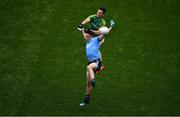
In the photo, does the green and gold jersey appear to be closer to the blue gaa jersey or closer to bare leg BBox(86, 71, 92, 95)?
the blue gaa jersey

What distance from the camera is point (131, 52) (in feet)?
61.9

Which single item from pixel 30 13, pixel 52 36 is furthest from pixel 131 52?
pixel 30 13

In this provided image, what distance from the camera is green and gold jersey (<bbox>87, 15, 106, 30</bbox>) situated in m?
17.9

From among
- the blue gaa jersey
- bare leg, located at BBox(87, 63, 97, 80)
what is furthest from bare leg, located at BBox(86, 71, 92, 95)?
the blue gaa jersey

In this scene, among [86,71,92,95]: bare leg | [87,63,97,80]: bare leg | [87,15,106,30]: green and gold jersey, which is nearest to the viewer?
[87,63,97,80]: bare leg

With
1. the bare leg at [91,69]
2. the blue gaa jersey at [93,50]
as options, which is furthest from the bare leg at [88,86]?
the blue gaa jersey at [93,50]

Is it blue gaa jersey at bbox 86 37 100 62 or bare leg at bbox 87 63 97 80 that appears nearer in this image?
bare leg at bbox 87 63 97 80

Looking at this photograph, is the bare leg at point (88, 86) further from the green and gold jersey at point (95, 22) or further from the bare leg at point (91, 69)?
the green and gold jersey at point (95, 22)

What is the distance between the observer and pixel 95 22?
1806 centimetres

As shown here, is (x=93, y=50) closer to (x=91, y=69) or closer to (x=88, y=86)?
(x=91, y=69)

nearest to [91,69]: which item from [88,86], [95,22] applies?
[88,86]

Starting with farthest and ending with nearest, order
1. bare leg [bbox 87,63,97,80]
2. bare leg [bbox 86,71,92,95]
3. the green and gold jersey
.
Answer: the green and gold jersey < bare leg [bbox 86,71,92,95] < bare leg [bbox 87,63,97,80]

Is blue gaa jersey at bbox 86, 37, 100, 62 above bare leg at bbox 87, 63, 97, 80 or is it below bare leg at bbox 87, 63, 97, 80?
above

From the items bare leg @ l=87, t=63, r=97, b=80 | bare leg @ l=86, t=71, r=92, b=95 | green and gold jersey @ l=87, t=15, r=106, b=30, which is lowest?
bare leg @ l=86, t=71, r=92, b=95
